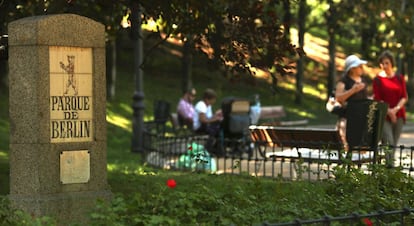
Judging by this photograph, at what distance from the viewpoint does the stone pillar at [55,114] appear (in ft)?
31.7

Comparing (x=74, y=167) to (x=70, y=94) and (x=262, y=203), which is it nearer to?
(x=70, y=94)

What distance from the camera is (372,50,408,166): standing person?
16.5 meters

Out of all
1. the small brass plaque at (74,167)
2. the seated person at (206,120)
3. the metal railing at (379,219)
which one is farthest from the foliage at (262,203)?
the seated person at (206,120)

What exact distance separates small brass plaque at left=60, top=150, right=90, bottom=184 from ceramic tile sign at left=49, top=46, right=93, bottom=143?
0.12 metres

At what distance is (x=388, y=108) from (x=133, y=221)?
356 inches

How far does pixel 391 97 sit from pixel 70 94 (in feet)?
25.6

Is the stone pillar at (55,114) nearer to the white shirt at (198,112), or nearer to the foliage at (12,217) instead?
the foliage at (12,217)

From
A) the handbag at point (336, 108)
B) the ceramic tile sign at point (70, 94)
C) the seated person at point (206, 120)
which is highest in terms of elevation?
the ceramic tile sign at point (70, 94)

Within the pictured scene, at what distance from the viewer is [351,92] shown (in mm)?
15977

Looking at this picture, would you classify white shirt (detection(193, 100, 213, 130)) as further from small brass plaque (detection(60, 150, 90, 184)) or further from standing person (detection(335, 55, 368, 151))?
small brass plaque (detection(60, 150, 90, 184))

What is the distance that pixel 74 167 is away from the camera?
32.6 feet

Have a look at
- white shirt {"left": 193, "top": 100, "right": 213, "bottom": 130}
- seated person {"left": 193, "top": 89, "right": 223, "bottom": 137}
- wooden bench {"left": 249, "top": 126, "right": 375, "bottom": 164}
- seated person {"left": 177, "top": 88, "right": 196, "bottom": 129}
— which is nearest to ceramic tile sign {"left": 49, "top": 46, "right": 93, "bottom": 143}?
wooden bench {"left": 249, "top": 126, "right": 375, "bottom": 164}

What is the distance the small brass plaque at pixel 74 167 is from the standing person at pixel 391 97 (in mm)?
7363

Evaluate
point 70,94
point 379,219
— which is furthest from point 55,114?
point 379,219
